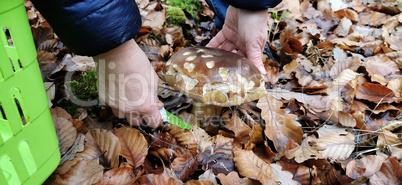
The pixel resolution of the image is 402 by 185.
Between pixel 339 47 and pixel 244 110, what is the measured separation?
52.3 inches

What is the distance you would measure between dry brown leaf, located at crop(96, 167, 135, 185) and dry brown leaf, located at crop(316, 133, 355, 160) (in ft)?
3.19

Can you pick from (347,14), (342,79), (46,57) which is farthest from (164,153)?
(347,14)

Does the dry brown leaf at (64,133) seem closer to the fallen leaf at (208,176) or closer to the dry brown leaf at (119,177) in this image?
the dry brown leaf at (119,177)

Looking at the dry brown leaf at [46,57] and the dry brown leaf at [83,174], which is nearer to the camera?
the dry brown leaf at [83,174]

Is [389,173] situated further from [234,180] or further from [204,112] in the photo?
[204,112]

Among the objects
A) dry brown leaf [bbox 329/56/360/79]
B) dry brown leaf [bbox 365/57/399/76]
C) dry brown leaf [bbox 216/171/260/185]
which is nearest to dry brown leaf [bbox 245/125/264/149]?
dry brown leaf [bbox 216/171/260/185]

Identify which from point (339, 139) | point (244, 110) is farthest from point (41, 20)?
point (339, 139)

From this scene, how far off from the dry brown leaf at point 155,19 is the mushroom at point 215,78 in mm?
917

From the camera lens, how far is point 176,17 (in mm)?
2320

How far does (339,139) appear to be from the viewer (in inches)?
58.4

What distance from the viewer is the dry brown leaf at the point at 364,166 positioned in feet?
4.20

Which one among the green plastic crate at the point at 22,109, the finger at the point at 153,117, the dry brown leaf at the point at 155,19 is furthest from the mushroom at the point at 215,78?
the dry brown leaf at the point at 155,19

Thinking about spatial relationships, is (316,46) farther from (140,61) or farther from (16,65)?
(16,65)

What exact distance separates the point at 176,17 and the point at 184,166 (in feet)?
4.82
